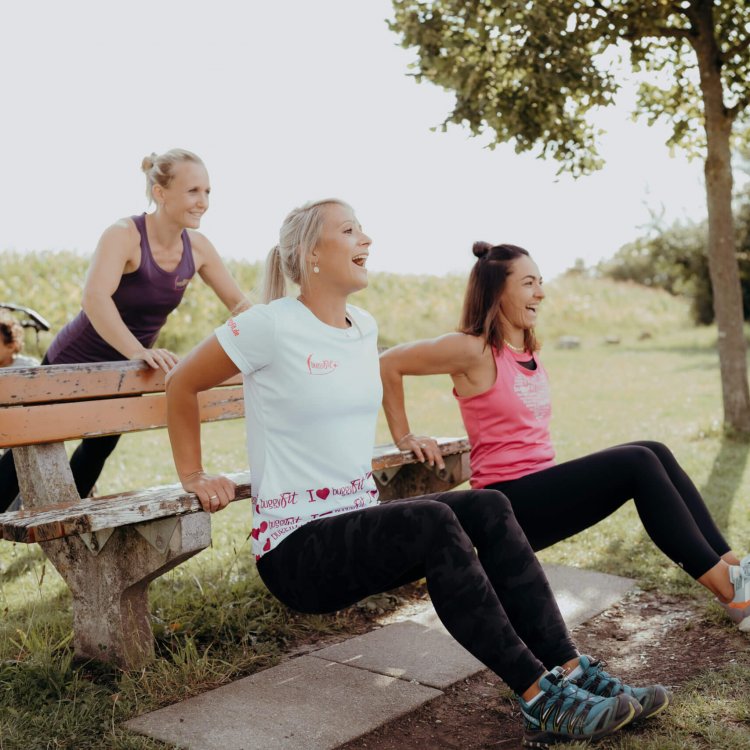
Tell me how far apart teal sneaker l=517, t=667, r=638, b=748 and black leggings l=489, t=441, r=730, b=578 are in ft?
2.80

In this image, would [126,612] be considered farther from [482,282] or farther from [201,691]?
[482,282]

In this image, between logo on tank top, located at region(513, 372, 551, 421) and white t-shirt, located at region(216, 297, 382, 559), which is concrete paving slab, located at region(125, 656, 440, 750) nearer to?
white t-shirt, located at region(216, 297, 382, 559)

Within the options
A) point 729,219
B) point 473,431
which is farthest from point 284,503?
point 729,219

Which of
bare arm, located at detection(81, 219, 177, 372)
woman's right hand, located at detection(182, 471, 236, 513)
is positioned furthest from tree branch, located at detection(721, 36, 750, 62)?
woman's right hand, located at detection(182, 471, 236, 513)

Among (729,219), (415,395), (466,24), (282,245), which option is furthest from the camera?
(415,395)

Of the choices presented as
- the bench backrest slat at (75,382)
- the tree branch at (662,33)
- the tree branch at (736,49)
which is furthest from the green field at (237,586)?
the tree branch at (662,33)

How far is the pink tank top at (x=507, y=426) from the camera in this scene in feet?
11.5

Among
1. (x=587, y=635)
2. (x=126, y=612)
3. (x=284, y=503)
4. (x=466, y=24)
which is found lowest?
(x=587, y=635)

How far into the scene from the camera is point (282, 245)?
3.01 meters

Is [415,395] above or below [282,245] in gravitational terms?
below

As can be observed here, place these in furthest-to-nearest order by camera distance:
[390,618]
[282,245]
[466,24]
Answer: [466,24]
[390,618]
[282,245]

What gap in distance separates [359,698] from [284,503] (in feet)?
2.45

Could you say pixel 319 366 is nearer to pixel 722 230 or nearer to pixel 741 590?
pixel 741 590

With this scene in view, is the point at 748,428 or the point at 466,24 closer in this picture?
the point at 466,24
